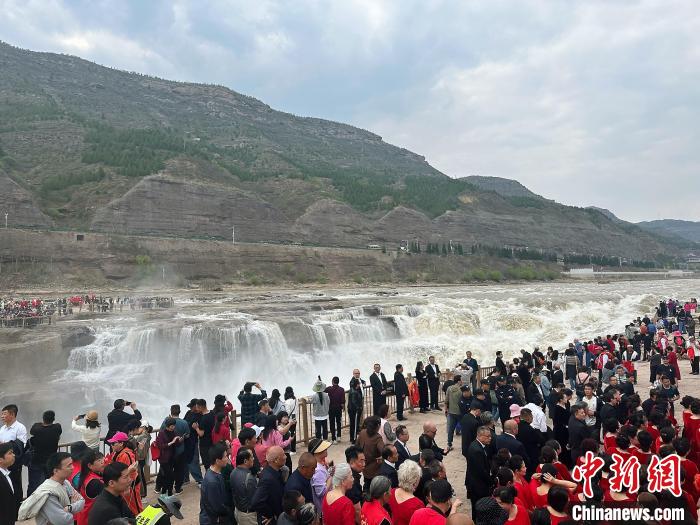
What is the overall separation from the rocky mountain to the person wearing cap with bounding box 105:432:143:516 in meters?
67.8

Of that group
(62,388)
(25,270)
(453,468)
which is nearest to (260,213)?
(25,270)

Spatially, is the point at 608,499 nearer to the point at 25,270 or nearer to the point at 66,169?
the point at 25,270

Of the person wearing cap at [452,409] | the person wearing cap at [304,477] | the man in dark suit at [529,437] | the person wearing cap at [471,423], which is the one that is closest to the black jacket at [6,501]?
the person wearing cap at [304,477]

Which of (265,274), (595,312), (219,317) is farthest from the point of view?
(265,274)

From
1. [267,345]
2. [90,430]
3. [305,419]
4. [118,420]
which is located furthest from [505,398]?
[267,345]

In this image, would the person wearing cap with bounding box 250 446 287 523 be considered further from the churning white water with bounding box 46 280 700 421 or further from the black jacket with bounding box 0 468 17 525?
the churning white water with bounding box 46 280 700 421

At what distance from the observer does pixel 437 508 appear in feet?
12.9

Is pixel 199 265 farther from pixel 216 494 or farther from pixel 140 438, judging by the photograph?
pixel 216 494

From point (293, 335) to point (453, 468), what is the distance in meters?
17.7

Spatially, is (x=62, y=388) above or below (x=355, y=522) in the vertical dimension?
below

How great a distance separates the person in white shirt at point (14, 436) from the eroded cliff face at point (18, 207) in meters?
65.7

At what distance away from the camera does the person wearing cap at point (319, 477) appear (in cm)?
485

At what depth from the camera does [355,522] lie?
4289 millimetres

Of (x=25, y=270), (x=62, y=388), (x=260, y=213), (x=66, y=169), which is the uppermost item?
(x=66, y=169)
